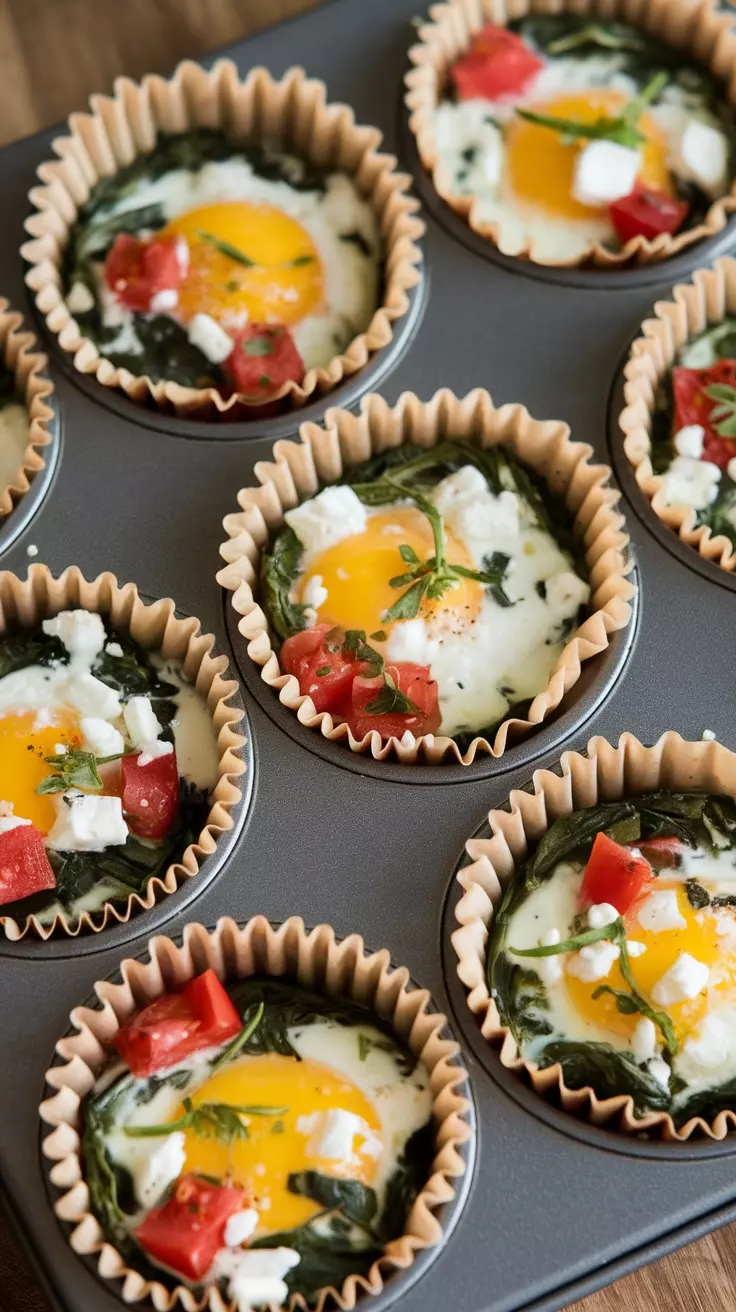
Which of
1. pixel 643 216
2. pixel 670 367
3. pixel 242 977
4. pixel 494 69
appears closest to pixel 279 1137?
pixel 242 977

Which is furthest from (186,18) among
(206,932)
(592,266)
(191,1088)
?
(191,1088)

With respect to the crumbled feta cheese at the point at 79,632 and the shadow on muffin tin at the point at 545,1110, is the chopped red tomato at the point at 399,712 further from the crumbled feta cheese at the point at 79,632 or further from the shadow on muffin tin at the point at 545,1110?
the crumbled feta cheese at the point at 79,632

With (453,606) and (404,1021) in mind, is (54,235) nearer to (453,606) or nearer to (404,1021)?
(453,606)

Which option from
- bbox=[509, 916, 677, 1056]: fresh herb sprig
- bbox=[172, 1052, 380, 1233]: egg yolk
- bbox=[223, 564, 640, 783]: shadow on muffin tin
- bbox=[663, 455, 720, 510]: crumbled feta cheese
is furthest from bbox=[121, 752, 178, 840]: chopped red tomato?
bbox=[663, 455, 720, 510]: crumbled feta cheese

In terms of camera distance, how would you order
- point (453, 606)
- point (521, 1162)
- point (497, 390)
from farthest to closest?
point (497, 390) → point (453, 606) → point (521, 1162)

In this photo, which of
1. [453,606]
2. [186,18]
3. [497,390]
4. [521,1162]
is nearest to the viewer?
[521,1162]

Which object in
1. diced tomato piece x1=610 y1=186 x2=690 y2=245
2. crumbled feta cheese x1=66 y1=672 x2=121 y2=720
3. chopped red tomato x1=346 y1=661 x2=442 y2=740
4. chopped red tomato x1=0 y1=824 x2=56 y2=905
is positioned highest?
diced tomato piece x1=610 y1=186 x2=690 y2=245

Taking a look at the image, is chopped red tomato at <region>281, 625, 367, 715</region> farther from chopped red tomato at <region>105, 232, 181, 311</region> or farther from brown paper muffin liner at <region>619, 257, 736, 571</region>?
chopped red tomato at <region>105, 232, 181, 311</region>

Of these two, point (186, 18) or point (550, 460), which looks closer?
point (550, 460)
